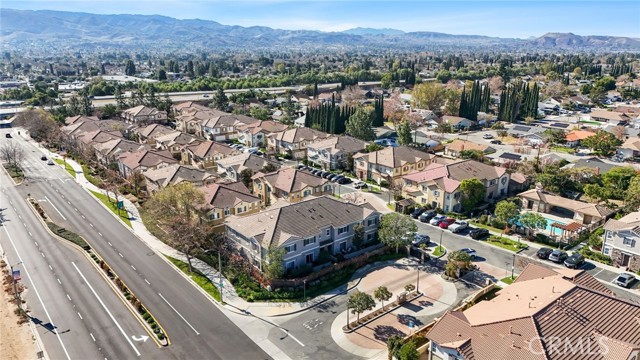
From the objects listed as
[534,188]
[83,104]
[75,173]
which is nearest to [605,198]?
[534,188]

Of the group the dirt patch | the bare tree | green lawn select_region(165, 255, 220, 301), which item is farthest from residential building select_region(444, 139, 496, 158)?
the bare tree

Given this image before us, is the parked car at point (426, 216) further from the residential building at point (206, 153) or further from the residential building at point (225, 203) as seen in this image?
the residential building at point (206, 153)

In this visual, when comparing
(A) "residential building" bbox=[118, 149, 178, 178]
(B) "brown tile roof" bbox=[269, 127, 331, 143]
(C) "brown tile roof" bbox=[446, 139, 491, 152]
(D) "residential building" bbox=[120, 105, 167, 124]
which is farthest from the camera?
(D) "residential building" bbox=[120, 105, 167, 124]

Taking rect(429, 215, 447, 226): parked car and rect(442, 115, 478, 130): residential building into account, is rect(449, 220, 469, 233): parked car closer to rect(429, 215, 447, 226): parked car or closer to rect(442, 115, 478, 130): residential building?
rect(429, 215, 447, 226): parked car

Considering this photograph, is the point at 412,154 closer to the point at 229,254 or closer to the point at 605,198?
the point at 605,198

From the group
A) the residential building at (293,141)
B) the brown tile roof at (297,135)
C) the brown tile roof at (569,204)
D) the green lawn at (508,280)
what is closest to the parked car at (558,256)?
the green lawn at (508,280)

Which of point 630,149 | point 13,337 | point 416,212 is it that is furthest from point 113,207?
point 630,149

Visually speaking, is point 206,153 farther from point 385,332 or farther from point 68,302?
point 385,332

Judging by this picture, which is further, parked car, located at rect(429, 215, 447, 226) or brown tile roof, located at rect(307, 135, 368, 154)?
brown tile roof, located at rect(307, 135, 368, 154)
